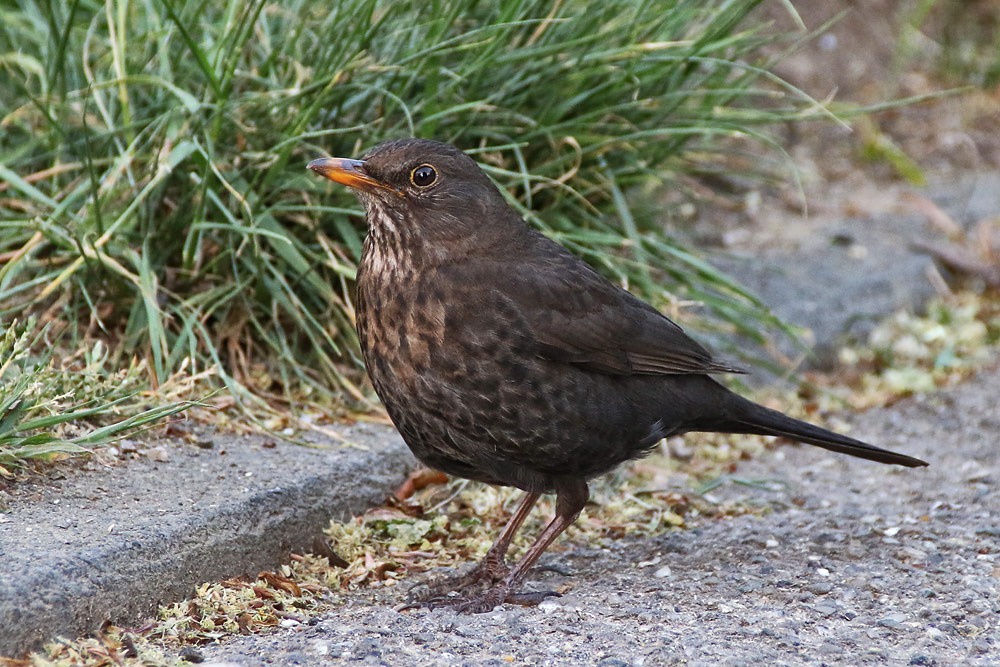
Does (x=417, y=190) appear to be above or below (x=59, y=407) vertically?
above

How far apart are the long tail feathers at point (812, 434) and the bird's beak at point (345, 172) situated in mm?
1448

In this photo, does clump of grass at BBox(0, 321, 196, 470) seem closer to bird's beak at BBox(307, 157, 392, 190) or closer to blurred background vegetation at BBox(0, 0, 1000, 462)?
blurred background vegetation at BBox(0, 0, 1000, 462)

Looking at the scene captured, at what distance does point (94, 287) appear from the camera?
14.3 feet

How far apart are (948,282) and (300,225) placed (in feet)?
12.2

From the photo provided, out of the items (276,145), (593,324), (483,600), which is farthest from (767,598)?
(276,145)

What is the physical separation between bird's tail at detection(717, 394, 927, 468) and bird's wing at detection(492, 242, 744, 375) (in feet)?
0.60

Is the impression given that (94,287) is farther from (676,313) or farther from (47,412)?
(676,313)

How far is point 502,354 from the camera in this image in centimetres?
343

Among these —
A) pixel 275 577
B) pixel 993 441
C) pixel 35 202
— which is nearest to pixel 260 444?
pixel 275 577

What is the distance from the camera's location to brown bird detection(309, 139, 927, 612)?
3406 mm

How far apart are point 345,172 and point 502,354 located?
0.76 meters

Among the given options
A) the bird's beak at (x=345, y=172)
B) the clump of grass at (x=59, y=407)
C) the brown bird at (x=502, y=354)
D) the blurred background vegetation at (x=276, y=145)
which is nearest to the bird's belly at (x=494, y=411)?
the brown bird at (x=502, y=354)

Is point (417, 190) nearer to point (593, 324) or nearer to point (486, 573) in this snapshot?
point (593, 324)

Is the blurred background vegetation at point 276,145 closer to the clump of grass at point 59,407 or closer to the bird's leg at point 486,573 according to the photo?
the clump of grass at point 59,407
